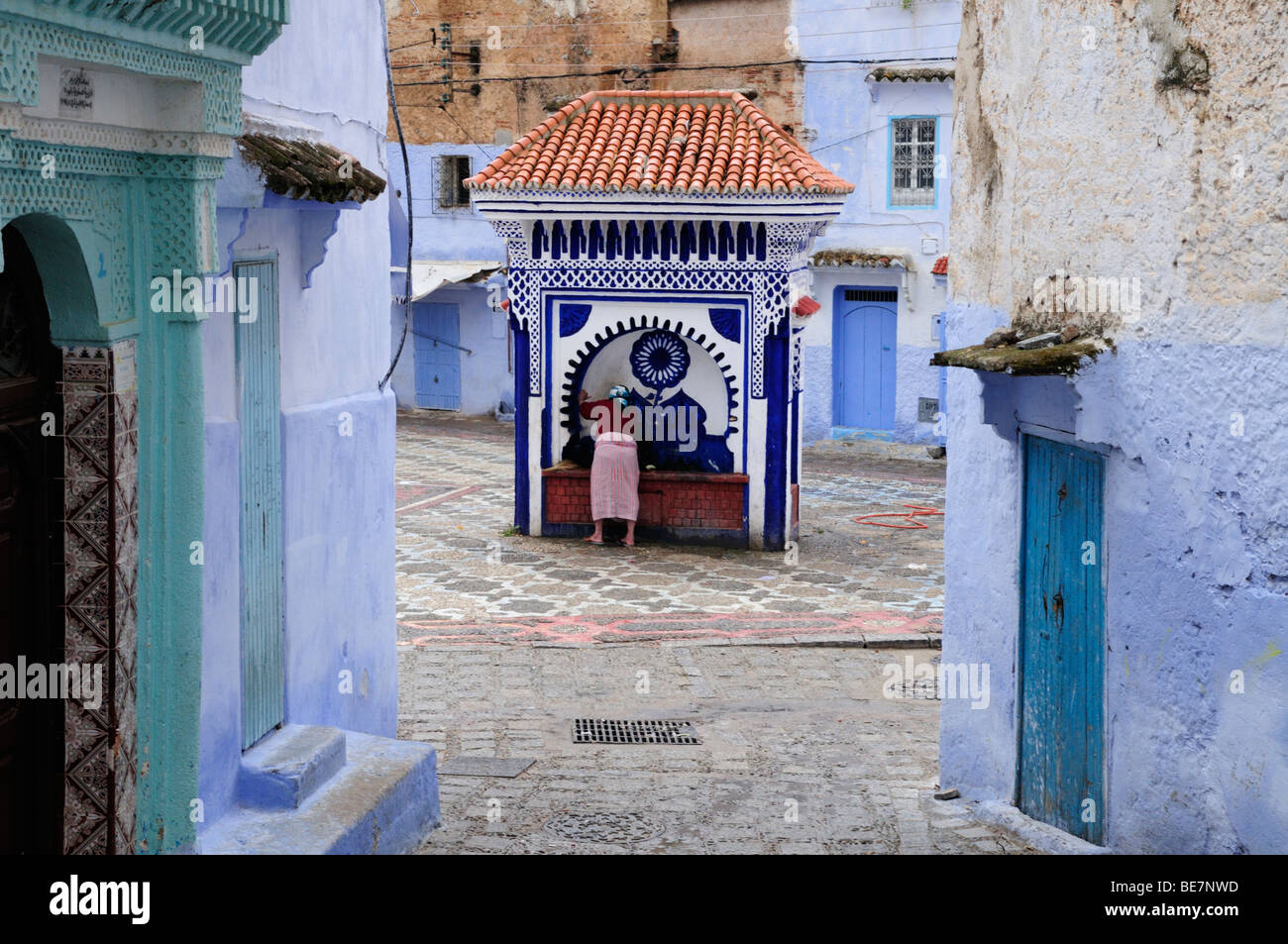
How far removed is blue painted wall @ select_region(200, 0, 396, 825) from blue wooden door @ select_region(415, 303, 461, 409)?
17906mm

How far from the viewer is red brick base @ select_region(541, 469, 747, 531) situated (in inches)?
654

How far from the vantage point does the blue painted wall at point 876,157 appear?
2319 cm

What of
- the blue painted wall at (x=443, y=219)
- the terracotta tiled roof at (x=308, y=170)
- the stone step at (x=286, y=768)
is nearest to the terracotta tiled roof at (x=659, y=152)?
the terracotta tiled roof at (x=308, y=170)

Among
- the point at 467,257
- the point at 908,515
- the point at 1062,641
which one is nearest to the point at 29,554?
the point at 1062,641

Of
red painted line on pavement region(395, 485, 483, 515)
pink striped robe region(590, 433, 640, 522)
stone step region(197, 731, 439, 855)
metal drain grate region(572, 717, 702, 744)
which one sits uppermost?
pink striped robe region(590, 433, 640, 522)

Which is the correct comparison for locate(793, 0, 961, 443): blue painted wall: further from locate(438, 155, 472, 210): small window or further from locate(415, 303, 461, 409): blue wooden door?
locate(415, 303, 461, 409): blue wooden door

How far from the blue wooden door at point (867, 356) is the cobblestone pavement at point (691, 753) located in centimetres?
1150

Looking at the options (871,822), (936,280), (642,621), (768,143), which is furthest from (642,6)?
(871,822)

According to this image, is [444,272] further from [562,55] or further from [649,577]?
[649,577]

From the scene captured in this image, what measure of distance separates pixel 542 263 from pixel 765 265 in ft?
7.56

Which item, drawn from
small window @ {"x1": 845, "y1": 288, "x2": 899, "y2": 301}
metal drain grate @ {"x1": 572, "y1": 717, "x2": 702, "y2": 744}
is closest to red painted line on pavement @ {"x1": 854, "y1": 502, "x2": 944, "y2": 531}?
small window @ {"x1": 845, "y1": 288, "x2": 899, "y2": 301}

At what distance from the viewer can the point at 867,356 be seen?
2380 cm

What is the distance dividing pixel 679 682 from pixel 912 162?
13.8 m

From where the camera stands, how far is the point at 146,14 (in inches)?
198
